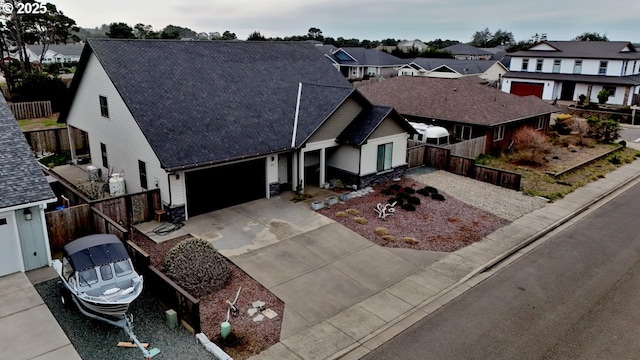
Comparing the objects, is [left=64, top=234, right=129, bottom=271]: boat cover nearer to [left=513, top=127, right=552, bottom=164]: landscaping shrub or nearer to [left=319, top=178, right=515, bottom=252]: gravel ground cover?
[left=319, top=178, right=515, bottom=252]: gravel ground cover

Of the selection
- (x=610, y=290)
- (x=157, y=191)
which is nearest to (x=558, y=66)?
(x=610, y=290)

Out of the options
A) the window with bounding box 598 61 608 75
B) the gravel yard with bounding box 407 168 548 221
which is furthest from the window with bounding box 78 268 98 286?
the window with bounding box 598 61 608 75

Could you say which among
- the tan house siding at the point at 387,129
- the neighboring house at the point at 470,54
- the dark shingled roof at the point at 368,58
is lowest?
the tan house siding at the point at 387,129

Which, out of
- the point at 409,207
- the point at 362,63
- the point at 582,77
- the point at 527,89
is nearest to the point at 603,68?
the point at 582,77

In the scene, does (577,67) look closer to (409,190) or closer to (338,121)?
(409,190)

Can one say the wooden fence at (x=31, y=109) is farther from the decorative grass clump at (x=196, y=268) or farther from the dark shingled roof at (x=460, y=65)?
the dark shingled roof at (x=460, y=65)

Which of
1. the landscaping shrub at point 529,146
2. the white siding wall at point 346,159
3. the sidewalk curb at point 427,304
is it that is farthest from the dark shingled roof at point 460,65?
the sidewalk curb at point 427,304
